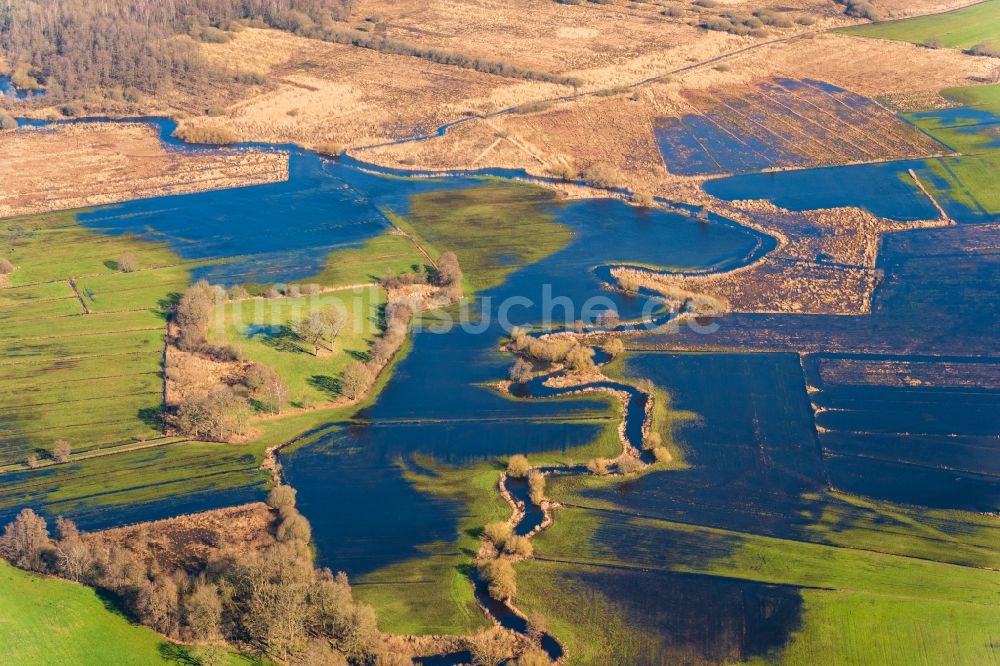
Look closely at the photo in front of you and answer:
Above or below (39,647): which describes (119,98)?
above

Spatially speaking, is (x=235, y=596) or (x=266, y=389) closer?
(x=235, y=596)

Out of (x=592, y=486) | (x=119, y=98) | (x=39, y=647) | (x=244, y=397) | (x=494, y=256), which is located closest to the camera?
(x=39, y=647)

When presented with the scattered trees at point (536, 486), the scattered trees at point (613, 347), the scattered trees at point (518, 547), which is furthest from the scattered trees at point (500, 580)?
the scattered trees at point (613, 347)

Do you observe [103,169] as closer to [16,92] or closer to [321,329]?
[16,92]

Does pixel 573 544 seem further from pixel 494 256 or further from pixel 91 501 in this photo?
pixel 494 256

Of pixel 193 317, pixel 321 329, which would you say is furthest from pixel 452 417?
pixel 193 317

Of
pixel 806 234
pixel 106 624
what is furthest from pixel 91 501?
pixel 806 234

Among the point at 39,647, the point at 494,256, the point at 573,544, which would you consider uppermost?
the point at 494,256
